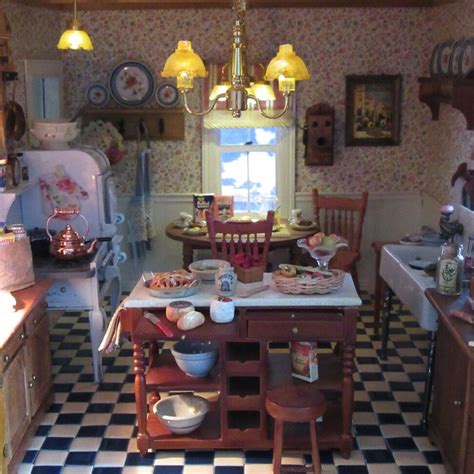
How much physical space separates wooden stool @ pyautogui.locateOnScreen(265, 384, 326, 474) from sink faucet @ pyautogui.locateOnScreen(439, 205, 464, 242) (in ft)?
5.83

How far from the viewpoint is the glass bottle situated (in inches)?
142

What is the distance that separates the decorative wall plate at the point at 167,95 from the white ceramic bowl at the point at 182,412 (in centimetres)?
317

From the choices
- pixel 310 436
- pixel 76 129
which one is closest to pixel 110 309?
pixel 76 129

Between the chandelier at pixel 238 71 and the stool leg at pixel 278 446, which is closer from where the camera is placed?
the stool leg at pixel 278 446

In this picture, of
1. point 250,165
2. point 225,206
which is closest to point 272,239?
point 225,206

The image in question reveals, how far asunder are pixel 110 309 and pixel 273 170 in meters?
1.83

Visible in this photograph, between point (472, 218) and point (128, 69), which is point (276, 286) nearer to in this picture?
point (472, 218)

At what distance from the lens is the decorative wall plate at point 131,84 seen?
20.3 feet

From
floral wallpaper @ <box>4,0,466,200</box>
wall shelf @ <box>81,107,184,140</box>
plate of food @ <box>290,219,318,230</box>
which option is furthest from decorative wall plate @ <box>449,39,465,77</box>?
wall shelf @ <box>81,107,184,140</box>

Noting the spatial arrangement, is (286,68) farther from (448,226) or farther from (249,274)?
(448,226)

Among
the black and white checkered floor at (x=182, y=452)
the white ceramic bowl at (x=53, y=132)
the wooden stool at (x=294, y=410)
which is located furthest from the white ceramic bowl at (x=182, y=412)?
the white ceramic bowl at (x=53, y=132)

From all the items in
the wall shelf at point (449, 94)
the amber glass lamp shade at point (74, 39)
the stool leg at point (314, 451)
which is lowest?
the stool leg at point (314, 451)

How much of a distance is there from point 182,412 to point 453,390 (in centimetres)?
134

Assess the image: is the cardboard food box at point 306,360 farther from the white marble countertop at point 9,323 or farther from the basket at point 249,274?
the white marble countertop at point 9,323
